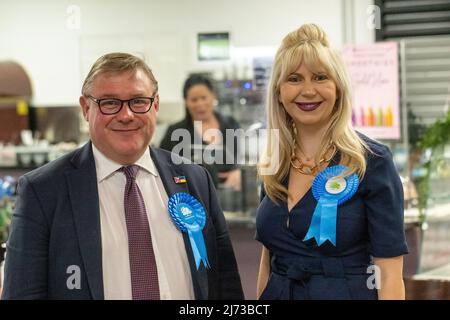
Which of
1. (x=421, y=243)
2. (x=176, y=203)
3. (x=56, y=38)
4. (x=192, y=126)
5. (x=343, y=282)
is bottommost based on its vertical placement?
(x=421, y=243)

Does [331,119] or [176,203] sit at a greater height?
[331,119]

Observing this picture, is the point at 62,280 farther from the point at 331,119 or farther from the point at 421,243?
the point at 421,243

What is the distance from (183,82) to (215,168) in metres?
0.41

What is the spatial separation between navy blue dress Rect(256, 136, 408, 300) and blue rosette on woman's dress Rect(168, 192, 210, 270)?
0.16 metres

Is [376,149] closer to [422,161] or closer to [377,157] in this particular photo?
[377,157]

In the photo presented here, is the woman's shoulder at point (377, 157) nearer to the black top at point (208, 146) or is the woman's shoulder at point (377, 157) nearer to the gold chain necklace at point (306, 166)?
the gold chain necklace at point (306, 166)

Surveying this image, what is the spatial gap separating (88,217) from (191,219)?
0.72ft

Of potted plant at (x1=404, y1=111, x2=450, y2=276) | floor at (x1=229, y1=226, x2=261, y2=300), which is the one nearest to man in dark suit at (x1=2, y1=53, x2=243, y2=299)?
floor at (x1=229, y1=226, x2=261, y2=300)

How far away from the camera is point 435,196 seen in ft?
9.14

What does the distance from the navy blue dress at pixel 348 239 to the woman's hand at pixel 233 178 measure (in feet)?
1.70

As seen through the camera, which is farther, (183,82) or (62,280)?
(183,82)

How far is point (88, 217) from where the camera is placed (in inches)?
54.8

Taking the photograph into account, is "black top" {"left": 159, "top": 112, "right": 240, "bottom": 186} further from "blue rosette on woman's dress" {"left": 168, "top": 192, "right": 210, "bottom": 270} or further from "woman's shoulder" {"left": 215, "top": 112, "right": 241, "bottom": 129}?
"blue rosette on woman's dress" {"left": 168, "top": 192, "right": 210, "bottom": 270}
